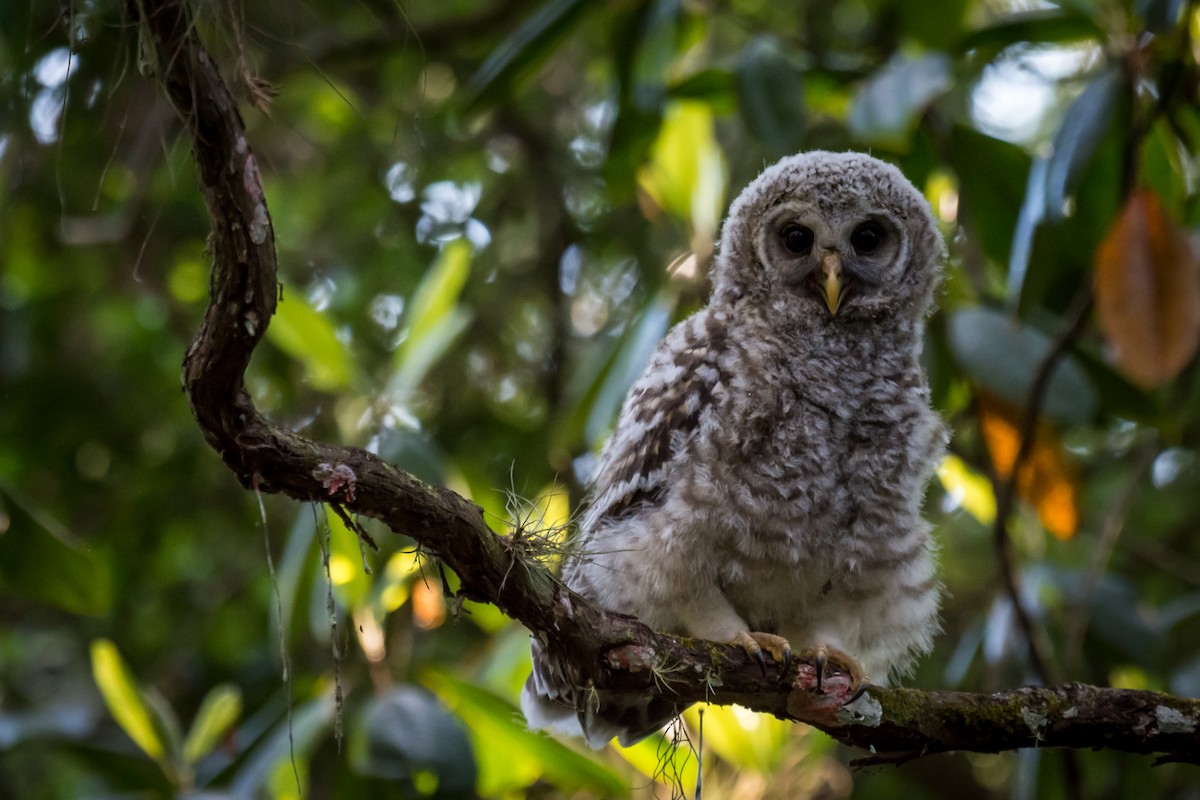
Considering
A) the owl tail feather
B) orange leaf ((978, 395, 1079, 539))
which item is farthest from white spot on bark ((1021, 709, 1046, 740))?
orange leaf ((978, 395, 1079, 539))

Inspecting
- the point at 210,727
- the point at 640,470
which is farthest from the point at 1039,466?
the point at 210,727

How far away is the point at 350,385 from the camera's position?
10.9 feet

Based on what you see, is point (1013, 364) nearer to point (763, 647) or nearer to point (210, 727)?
point (763, 647)

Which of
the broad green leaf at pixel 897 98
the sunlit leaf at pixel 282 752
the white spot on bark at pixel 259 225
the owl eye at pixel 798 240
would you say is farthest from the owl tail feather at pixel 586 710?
the broad green leaf at pixel 897 98

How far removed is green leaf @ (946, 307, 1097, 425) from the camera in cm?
286

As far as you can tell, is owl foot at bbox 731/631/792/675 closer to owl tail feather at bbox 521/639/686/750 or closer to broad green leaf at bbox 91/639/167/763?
owl tail feather at bbox 521/639/686/750

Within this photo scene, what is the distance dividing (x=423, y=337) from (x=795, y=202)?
117 cm

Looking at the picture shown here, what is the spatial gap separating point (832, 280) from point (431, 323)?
126 cm

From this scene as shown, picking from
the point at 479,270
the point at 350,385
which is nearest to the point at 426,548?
the point at 350,385

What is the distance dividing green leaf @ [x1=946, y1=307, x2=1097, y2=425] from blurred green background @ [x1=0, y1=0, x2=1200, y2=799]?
0.01 m

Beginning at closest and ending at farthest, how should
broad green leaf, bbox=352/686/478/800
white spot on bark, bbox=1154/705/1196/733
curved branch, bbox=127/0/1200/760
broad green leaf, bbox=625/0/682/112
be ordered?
curved branch, bbox=127/0/1200/760, white spot on bark, bbox=1154/705/1196/733, broad green leaf, bbox=352/686/478/800, broad green leaf, bbox=625/0/682/112

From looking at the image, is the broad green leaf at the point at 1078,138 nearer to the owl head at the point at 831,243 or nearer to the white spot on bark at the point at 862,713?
the owl head at the point at 831,243

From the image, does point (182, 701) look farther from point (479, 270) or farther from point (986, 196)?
point (986, 196)

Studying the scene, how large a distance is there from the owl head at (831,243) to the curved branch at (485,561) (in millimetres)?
824
